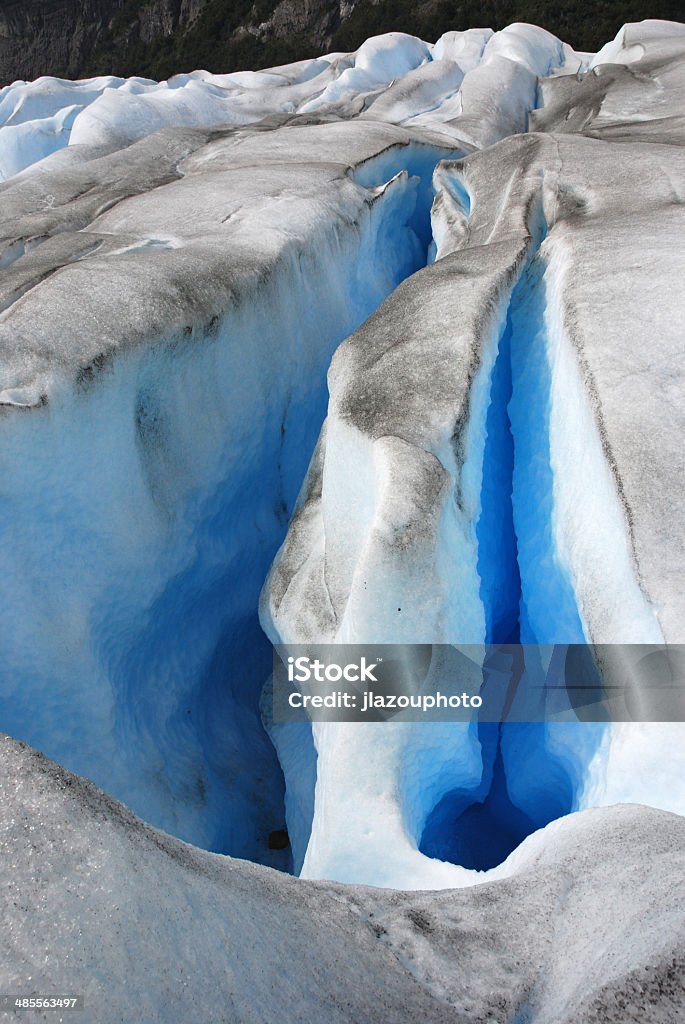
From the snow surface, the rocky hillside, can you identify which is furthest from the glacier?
the rocky hillside

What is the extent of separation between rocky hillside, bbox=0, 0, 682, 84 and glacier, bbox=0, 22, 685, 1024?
10.8 metres

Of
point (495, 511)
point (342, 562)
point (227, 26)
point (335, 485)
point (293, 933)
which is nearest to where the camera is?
point (293, 933)

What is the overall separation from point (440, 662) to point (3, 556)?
76.8 inches

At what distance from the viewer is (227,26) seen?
18.0 m

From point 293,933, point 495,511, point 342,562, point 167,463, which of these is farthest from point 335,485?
point 293,933

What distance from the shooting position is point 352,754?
3.39m

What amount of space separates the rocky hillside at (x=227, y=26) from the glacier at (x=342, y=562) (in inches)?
425

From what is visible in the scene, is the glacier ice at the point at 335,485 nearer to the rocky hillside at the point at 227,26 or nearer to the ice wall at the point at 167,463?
the ice wall at the point at 167,463

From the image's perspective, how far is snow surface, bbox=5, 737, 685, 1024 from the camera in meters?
1.66

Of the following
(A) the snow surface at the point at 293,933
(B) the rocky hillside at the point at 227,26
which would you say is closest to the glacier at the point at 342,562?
(A) the snow surface at the point at 293,933

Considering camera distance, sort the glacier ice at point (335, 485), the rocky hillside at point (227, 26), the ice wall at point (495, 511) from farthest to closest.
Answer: the rocky hillside at point (227, 26), the glacier ice at point (335, 485), the ice wall at point (495, 511)

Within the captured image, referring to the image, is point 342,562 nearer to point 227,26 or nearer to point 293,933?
point 293,933

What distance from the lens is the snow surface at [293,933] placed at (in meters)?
1.66

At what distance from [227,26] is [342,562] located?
17.9 m
